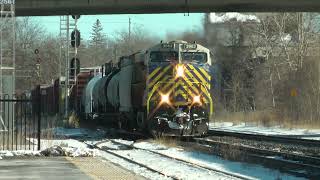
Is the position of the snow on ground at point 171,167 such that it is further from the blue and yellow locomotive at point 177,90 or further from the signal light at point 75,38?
the signal light at point 75,38

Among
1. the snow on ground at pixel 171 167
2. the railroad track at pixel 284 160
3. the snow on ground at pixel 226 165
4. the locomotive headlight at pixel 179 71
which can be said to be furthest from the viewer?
the locomotive headlight at pixel 179 71

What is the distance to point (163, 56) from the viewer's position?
2358 cm

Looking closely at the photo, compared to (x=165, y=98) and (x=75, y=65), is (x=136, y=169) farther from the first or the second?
(x=75, y=65)

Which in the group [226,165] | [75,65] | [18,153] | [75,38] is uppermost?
[75,38]

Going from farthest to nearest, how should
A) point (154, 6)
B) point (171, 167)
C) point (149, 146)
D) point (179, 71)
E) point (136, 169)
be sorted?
point (154, 6) < point (179, 71) < point (149, 146) < point (171, 167) < point (136, 169)

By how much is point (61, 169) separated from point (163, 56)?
11167mm

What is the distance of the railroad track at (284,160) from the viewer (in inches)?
536

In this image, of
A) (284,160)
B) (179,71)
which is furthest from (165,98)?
(284,160)

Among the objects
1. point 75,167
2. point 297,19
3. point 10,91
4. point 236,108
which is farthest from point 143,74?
point 297,19

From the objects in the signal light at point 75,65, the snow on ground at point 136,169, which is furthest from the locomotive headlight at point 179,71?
the signal light at point 75,65

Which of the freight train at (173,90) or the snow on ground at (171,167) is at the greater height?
the freight train at (173,90)

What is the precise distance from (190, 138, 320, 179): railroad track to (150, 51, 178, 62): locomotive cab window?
16.8 feet

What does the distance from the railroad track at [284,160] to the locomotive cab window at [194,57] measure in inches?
197

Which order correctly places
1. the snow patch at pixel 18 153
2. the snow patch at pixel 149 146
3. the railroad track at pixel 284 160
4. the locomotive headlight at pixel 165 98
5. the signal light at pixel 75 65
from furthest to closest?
1. the signal light at pixel 75 65
2. the locomotive headlight at pixel 165 98
3. the snow patch at pixel 149 146
4. the snow patch at pixel 18 153
5. the railroad track at pixel 284 160
